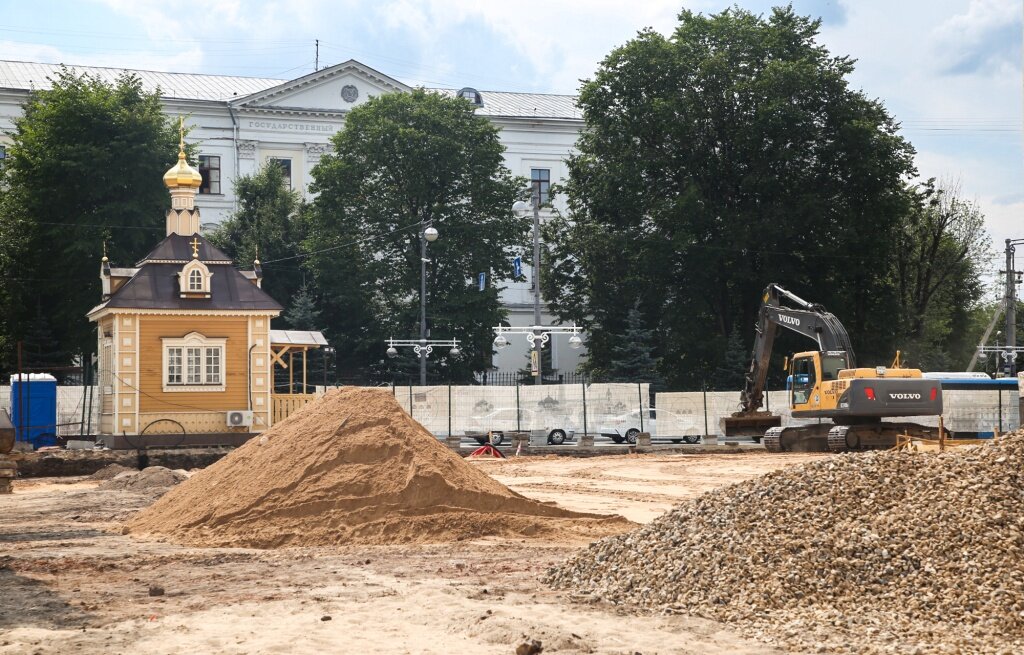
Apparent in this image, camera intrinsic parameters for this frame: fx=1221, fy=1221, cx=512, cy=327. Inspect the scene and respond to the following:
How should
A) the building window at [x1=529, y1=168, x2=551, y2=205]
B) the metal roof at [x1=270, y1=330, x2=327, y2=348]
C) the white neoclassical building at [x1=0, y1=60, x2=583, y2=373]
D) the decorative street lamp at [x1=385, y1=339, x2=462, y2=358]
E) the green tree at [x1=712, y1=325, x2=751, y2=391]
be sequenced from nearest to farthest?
the metal roof at [x1=270, y1=330, x2=327, y2=348] → the decorative street lamp at [x1=385, y1=339, x2=462, y2=358] → the green tree at [x1=712, y1=325, x2=751, y2=391] → the white neoclassical building at [x1=0, y1=60, x2=583, y2=373] → the building window at [x1=529, y1=168, x2=551, y2=205]

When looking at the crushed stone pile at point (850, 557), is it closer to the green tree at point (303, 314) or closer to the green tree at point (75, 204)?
the green tree at point (75, 204)

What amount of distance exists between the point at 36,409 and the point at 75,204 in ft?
58.1

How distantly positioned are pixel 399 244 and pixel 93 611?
154 ft

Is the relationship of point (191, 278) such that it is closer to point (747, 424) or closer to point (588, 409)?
point (588, 409)

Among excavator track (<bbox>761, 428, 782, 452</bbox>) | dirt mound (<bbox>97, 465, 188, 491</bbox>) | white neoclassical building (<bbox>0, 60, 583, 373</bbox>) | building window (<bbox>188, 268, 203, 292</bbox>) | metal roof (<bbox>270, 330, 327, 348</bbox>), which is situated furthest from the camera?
white neoclassical building (<bbox>0, 60, 583, 373</bbox>)

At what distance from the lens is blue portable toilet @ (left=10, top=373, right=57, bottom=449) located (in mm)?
35031

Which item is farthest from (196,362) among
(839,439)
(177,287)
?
(839,439)

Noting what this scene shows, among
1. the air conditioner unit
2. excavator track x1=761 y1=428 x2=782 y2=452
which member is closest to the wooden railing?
the air conditioner unit

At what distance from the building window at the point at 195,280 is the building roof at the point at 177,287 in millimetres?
315

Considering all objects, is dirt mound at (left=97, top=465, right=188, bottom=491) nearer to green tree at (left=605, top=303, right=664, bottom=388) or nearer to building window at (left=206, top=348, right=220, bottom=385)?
building window at (left=206, top=348, right=220, bottom=385)

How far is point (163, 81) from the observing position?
69.9m

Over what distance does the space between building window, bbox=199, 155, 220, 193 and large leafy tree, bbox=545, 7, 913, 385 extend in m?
22.9

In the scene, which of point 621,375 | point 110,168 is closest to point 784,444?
point 621,375

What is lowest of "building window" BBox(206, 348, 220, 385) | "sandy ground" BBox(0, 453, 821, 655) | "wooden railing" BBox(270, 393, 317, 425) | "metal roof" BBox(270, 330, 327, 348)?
"sandy ground" BBox(0, 453, 821, 655)
